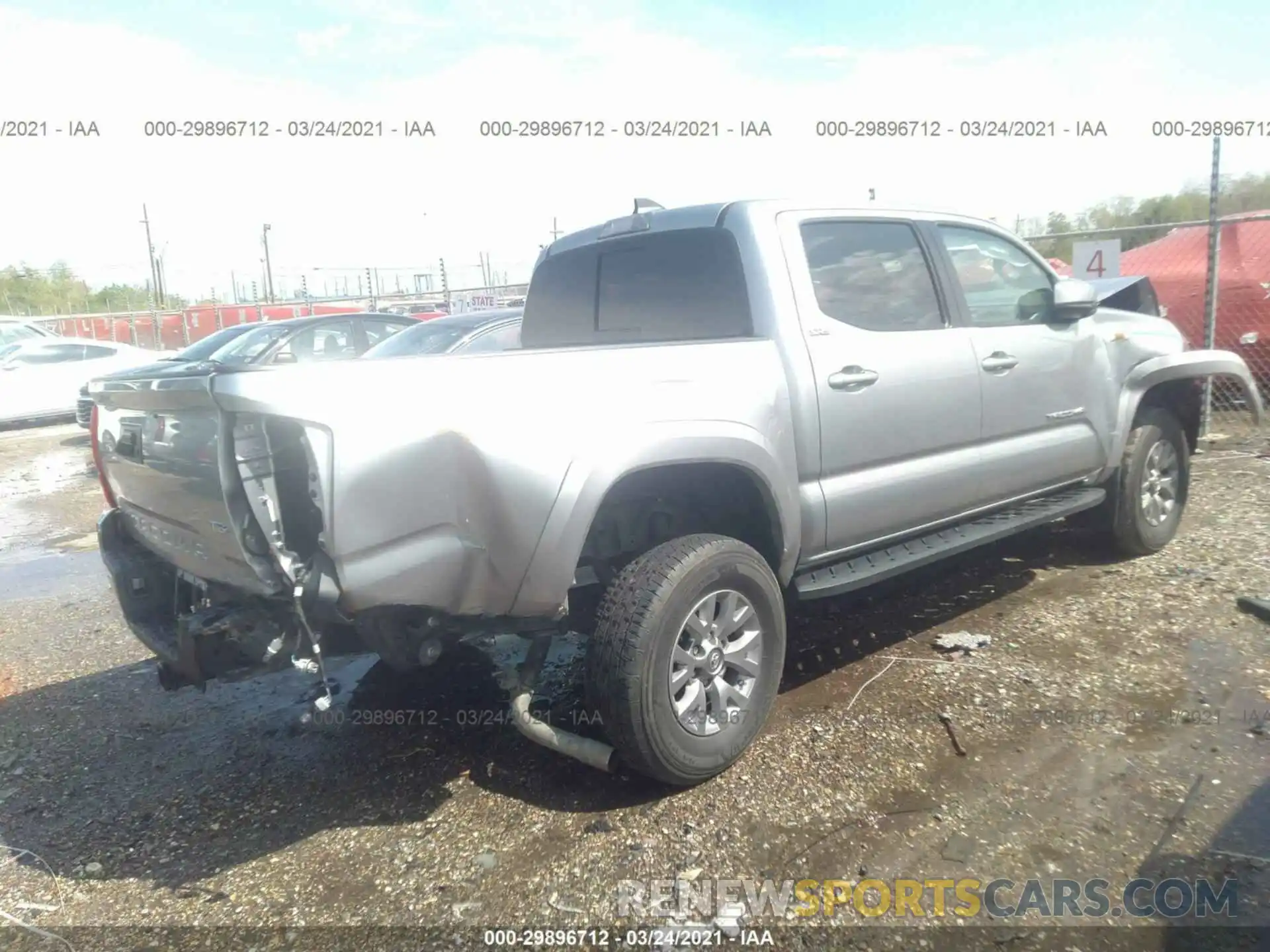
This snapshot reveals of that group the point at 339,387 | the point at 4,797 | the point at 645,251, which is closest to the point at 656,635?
the point at 339,387

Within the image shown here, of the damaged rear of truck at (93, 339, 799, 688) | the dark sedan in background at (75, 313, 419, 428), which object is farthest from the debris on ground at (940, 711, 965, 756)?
the dark sedan in background at (75, 313, 419, 428)

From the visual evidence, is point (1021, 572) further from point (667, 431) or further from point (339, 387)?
point (339, 387)

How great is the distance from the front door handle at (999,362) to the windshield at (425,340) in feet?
14.9

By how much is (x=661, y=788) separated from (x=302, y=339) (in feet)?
25.6

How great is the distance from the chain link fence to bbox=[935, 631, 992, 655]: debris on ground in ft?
15.6

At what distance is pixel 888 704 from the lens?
11.7 ft

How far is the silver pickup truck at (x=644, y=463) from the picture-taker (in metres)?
2.47

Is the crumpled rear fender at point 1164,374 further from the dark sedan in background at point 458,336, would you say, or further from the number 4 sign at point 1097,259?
the dark sedan in background at point 458,336

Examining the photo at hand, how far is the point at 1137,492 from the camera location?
4930 mm

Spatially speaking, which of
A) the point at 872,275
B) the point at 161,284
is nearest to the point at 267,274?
the point at 161,284

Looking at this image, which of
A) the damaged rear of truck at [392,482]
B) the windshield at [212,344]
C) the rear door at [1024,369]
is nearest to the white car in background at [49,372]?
the windshield at [212,344]

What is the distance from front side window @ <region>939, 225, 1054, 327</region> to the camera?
412 centimetres

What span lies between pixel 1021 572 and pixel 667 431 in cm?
311

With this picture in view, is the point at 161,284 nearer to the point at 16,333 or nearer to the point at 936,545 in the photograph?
the point at 16,333
